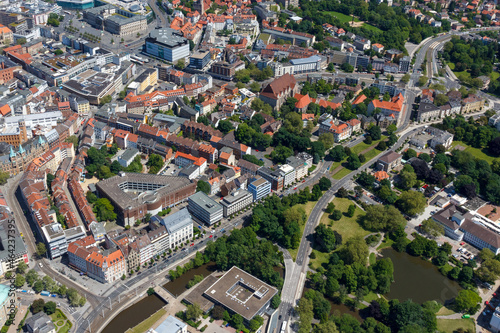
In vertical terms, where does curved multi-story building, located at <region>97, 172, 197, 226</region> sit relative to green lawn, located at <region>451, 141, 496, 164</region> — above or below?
below

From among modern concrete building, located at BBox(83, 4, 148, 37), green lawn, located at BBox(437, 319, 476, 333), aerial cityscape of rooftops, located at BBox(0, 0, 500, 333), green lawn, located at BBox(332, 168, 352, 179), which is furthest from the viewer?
modern concrete building, located at BBox(83, 4, 148, 37)

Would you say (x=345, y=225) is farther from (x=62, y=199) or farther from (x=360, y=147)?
(x=62, y=199)

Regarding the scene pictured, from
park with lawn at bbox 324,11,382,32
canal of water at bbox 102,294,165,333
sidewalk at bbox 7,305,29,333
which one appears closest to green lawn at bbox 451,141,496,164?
canal of water at bbox 102,294,165,333

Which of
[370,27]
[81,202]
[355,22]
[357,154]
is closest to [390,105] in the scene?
[357,154]

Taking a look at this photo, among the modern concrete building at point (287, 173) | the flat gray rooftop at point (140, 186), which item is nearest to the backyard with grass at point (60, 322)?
the flat gray rooftop at point (140, 186)

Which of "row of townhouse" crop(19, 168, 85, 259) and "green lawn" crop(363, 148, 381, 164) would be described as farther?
"green lawn" crop(363, 148, 381, 164)

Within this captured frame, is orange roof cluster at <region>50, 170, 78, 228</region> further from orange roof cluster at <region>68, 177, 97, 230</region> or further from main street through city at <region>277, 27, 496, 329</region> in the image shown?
main street through city at <region>277, 27, 496, 329</region>

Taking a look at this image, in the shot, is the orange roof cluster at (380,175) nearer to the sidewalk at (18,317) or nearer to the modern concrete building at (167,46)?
the sidewalk at (18,317)

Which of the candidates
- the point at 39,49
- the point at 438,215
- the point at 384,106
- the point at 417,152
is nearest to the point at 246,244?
the point at 438,215
